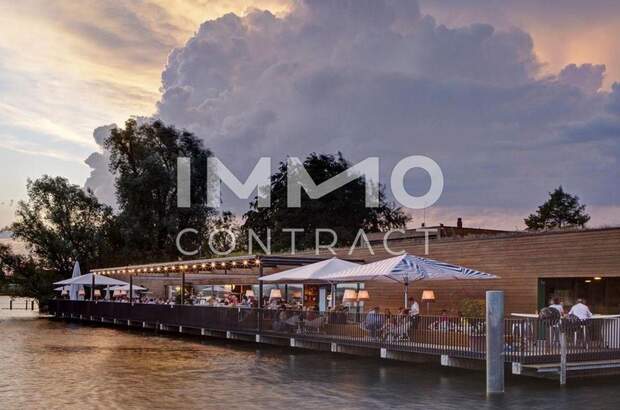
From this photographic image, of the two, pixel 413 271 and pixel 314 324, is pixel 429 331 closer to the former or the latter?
pixel 413 271

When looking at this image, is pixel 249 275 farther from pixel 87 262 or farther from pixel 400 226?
pixel 400 226

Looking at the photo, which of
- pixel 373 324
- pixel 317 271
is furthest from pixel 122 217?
pixel 373 324

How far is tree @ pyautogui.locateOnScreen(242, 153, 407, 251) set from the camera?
69625 millimetres

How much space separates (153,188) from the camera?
61.5 meters

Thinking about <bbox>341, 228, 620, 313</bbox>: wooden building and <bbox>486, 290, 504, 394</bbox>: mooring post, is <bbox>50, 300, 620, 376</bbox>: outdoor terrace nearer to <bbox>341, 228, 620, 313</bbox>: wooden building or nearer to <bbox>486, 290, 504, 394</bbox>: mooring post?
<bbox>486, 290, 504, 394</bbox>: mooring post

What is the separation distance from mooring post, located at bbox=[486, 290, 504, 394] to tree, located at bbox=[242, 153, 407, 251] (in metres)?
49.2

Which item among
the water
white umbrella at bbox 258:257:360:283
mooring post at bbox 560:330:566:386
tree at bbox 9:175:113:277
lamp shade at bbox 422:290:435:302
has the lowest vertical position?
the water

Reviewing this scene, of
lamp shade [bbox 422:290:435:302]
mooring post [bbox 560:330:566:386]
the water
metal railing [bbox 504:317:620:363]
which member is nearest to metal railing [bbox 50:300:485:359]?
the water

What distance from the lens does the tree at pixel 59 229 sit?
61.6 m

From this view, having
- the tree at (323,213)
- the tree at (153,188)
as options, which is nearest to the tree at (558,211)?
the tree at (323,213)

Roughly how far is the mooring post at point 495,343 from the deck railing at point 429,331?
1334 mm

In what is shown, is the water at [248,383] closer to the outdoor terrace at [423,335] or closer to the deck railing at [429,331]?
the outdoor terrace at [423,335]

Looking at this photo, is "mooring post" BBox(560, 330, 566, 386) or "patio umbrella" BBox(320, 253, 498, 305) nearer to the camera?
"mooring post" BBox(560, 330, 566, 386)

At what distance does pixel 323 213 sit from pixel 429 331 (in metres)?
49.9
